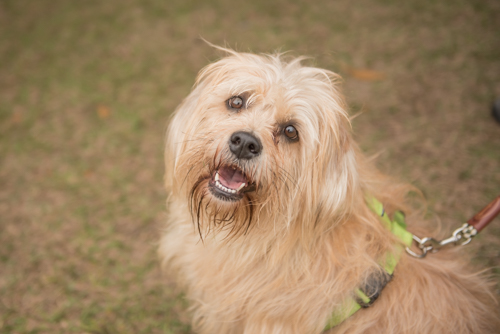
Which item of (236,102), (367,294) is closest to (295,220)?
(367,294)

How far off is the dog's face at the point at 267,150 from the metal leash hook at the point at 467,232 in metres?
0.54

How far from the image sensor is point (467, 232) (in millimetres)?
1869

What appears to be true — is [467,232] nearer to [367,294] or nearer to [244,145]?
[367,294]

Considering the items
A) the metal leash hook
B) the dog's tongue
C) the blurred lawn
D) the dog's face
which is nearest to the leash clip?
the metal leash hook

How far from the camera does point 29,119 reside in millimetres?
4027

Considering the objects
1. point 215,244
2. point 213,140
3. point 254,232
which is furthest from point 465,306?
point 213,140

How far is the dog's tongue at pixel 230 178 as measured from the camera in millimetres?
1704

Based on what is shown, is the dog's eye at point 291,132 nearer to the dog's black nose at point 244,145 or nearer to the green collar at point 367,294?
the dog's black nose at point 244,145

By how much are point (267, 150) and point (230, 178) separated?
0.23 metres

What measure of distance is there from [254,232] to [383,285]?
64cm

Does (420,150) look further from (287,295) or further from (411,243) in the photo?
(287,295)

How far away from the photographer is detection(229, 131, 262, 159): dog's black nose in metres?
1.59

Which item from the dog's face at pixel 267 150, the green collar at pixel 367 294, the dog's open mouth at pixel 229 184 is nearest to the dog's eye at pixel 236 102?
the dog's face at pixel 267 150

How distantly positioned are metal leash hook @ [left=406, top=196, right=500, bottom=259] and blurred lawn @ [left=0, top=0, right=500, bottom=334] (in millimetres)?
1084
